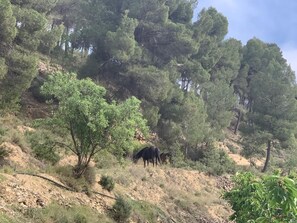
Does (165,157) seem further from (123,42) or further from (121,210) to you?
(121,210)

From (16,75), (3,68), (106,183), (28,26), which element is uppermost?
(28,26)

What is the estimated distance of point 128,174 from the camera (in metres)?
22.8

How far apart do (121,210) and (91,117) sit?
12.6ft

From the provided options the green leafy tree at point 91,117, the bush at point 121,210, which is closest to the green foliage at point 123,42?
the green leafy tree at point 91,117

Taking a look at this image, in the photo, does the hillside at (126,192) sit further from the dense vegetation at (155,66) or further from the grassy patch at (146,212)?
the dense vegetation at (155,66)

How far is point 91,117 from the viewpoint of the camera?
52.4 feet

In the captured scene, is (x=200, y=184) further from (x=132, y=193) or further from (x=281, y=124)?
(x=281, y=124)

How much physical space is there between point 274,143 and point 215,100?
7.23 meters

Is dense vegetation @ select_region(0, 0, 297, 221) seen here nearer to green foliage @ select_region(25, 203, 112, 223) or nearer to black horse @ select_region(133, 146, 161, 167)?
black horse @ select_region(133, 146, 161, 167)

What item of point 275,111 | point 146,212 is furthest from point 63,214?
point 275,111

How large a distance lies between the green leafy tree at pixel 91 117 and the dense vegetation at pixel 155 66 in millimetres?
9490

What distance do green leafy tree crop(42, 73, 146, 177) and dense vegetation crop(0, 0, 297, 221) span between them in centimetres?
949

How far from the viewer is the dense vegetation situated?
91.7ft

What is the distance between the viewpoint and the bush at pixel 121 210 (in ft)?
52.5
